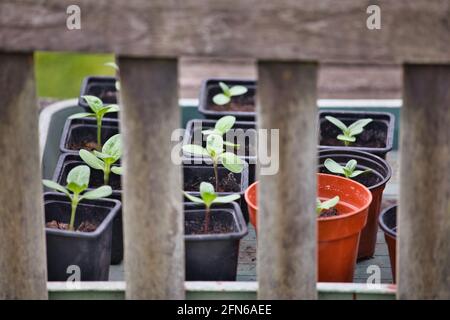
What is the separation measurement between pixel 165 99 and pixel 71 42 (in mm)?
221

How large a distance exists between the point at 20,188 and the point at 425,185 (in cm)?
87

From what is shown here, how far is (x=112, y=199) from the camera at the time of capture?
8.15 ft

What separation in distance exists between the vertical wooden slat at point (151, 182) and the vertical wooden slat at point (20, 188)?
20 cm

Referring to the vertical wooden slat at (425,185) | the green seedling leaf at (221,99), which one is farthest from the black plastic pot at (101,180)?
the vertical wooden slat at (425,185)

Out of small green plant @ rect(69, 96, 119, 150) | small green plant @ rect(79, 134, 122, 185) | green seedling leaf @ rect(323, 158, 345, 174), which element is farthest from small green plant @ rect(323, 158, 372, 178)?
small green plant @ rect(69, 96, 119, 150)

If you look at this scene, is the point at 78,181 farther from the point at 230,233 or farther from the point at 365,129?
the point at 365,129

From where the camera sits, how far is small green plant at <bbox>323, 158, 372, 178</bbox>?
2.57 metres

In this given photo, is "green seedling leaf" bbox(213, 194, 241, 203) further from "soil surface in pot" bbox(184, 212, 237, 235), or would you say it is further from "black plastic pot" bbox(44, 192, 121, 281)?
"black plastic pot" bbox(44, 192, 121, 281)

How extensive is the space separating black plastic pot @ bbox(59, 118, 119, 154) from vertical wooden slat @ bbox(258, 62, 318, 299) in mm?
1299

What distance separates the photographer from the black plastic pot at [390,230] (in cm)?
233

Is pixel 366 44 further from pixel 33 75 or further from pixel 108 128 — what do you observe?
pixel 108 128
